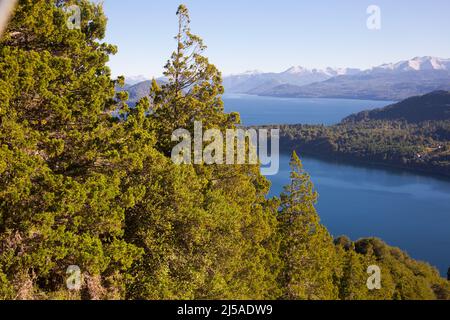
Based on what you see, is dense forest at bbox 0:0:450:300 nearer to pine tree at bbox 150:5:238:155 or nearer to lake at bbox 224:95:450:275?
pine tree at bbox 150:5:238:155

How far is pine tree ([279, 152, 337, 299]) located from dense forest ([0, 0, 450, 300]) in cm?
30

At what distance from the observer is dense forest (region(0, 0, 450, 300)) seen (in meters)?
11.2

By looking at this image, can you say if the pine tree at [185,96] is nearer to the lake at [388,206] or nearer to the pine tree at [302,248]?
the pine tree at [302,248]

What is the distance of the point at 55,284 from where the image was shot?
12406 mm

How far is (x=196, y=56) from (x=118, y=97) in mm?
5352

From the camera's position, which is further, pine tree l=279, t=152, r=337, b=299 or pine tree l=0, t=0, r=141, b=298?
pine tree l=279, t=152, r=337, b=299

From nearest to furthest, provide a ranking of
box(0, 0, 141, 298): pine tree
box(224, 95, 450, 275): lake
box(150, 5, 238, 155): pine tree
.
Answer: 1. box(0, 0, 141, 298): pine tree
2. box(150, 5, 238, 155): pine tree
3. box(224, 95, 450, 275): lake

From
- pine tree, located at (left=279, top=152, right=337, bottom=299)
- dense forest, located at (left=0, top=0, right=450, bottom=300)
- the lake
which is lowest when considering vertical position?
the lake

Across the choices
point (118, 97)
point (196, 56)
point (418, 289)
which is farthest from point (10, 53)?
point (418, 289)

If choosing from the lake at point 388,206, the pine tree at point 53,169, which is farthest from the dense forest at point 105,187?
the lake at point 388,206

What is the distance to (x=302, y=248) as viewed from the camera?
24.4 meters

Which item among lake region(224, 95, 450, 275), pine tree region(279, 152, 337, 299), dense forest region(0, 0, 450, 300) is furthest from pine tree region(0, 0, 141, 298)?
lake region(224, 95, 450, 275)

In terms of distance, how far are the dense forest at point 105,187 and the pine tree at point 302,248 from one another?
0.97 feet

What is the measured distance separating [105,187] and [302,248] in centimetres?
1456
